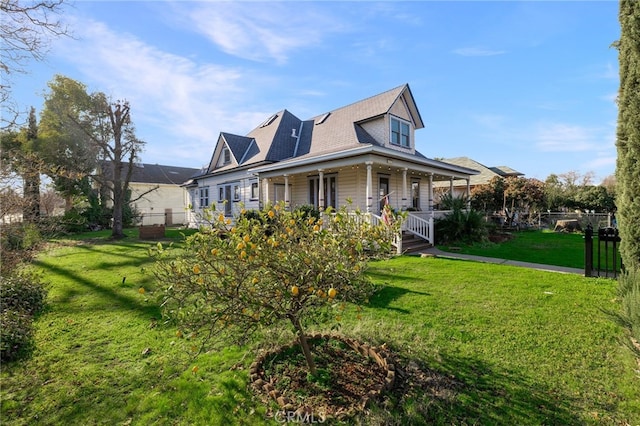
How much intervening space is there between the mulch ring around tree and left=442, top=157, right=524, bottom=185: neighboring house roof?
26.3 m

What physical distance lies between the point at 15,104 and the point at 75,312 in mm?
4170

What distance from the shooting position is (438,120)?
18.5m

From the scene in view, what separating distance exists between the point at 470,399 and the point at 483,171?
29744mm

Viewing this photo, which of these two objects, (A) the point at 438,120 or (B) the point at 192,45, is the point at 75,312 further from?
(A) the point at 438,120

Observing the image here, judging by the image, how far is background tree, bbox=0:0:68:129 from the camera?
5031 mm

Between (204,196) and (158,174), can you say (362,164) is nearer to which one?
(204,196)

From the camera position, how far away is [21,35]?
17.0 ft

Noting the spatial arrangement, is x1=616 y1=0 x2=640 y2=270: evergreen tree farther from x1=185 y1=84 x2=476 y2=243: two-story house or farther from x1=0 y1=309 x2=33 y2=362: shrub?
x1=0 y1=309 x2=33 y2=362: shrub

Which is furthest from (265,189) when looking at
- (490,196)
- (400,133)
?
(490,196)

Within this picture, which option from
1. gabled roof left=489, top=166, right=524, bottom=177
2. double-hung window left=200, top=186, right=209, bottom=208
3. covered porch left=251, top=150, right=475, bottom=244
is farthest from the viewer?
gabled roof left=489, top=166, right=524, bottom=177

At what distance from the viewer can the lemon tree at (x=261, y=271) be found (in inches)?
94.7

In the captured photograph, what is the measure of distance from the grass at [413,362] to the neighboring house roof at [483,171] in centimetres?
2238

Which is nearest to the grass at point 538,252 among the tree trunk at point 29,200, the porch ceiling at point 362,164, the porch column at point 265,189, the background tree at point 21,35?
the porch ceiling at point 362,164

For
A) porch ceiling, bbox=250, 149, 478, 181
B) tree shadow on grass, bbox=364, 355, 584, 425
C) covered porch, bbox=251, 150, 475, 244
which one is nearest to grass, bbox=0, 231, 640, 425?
tree shadow on grass, bbox=364, 355, 584, 425
